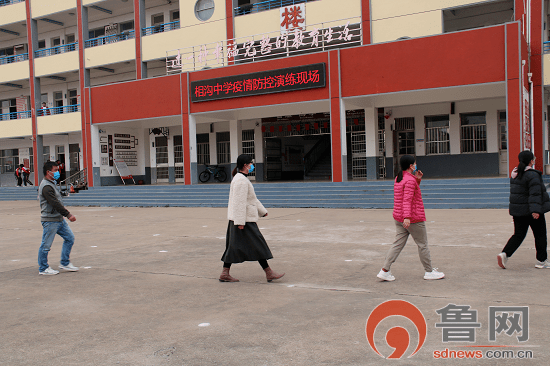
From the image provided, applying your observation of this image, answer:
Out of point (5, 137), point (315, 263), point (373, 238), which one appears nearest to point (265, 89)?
point (373, 238)

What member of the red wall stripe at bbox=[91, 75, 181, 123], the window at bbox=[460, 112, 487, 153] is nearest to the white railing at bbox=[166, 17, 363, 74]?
the red wall stripe at bbox=[91, 75, 181, 123]

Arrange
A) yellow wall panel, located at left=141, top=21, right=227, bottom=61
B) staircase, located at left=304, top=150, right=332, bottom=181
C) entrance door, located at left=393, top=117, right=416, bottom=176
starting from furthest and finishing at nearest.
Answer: staircase, located at left=304, top=150, right=332, bottom=181 < yellow wall panel, located at left=141, top=21, right=227, bottom=61 < entrance door, located at left=393, top=117, right=416, bottom=176

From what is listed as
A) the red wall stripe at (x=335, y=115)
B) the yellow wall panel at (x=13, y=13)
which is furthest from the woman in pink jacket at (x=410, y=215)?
the yellow wall panel at (x=13, y=13)

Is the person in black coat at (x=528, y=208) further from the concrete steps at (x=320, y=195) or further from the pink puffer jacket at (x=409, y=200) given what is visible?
the concrete steps at (x=320, y=195)

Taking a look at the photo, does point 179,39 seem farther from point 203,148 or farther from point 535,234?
point 535,234

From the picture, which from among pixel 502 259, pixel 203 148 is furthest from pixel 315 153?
pixel 502 259

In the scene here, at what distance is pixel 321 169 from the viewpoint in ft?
83.1

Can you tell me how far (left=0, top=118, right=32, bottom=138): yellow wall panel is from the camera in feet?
92.5

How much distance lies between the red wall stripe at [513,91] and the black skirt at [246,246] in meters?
11.6

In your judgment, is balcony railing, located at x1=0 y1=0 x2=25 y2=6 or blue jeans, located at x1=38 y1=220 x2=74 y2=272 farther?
balcony railing, located at x1=0 y1=0 x2=25 y2=6

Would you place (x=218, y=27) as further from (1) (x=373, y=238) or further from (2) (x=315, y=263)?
(2) (x=315, y=263)

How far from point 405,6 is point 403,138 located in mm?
5458

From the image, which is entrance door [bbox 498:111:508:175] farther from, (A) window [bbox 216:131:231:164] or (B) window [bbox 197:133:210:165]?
(B) window [bbox 197:133:210:165]

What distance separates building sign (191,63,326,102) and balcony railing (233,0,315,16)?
3.88 m
